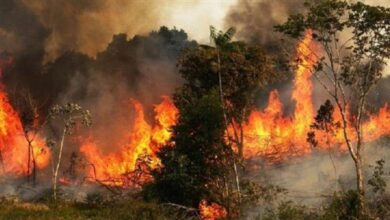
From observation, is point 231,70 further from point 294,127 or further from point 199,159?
point 294,127

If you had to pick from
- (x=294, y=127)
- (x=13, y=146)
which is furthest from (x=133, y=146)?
(x=294, y=127)

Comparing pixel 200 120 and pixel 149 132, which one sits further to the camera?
pixel 149 132

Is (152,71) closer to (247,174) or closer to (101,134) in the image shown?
(101,134)

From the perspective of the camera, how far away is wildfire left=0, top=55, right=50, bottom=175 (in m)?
76.7

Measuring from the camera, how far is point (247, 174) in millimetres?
60469

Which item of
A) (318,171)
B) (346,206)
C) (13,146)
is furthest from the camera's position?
(13,146)

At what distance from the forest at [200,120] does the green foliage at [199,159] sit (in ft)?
0.30

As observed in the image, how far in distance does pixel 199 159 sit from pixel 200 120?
293 centimetres

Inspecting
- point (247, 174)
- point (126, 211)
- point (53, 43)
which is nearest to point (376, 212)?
point (126, 211)

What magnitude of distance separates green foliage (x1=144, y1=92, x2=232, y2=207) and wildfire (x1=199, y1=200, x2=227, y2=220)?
515 millimetres

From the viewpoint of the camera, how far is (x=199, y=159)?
4022 cm

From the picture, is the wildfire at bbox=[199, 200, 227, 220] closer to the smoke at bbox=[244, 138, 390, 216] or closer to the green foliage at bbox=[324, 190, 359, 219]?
the green foliage at bbox=[324, 190, 359, 219]

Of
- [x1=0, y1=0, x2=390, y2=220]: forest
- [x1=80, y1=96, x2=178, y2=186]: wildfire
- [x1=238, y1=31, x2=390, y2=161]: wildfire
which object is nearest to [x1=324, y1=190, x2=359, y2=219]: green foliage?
[x1=0, y1=0, x2=390, y2=220]: forest

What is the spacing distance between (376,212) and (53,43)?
67.3 meters
